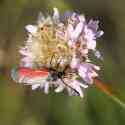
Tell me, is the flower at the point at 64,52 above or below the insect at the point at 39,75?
above

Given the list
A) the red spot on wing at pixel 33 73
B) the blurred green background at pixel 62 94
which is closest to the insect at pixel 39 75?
the red spot on wing at pixel 33 73

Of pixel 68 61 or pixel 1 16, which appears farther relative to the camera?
pixel 1 16

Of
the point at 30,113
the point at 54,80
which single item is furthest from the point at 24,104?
the point at 54,80

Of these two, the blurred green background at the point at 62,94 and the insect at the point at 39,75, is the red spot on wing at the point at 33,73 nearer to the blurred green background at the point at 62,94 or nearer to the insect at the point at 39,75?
the insect at the point at 39,75

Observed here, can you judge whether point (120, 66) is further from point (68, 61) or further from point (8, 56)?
point (68, 61)

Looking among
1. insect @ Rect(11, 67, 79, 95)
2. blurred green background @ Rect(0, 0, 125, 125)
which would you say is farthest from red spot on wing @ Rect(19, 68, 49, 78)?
blurred green background @ Rect(0, 0, 125, 125)

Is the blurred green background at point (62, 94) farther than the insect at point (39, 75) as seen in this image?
Yes

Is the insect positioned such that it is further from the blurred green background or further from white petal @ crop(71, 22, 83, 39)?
the blurred green background
